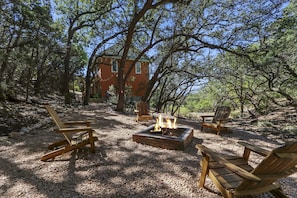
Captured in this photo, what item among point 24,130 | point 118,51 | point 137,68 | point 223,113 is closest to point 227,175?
point 223,113

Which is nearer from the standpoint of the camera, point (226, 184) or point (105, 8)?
point (226, 184)

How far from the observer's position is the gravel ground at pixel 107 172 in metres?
2.06

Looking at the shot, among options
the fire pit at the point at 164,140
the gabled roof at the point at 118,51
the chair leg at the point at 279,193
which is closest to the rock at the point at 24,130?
the fire pit at the point at 164,140

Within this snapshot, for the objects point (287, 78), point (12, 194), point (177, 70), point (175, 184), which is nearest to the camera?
point (12, 194)

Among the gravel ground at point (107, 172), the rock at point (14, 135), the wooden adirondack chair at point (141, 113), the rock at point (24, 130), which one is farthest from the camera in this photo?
the wooden adirondack chair at point (141, 113)

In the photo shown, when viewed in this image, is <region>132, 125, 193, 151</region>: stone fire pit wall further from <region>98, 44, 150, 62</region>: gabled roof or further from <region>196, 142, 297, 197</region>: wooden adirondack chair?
<region>98, 44, 150, 62</region>: gabled roof

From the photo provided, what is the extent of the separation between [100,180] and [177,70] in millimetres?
8511

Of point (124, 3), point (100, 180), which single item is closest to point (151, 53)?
point (124, 3)

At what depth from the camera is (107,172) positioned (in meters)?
2.50

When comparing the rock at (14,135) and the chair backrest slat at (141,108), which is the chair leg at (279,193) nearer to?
the chair backrest slat at (141,108)

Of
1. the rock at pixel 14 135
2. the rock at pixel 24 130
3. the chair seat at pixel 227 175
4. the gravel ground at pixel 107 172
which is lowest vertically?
the gravel ground at pixel 107 172

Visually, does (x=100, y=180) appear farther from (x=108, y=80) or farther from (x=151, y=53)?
(x=108, y=80)

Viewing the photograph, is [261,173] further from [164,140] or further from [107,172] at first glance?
[164,140]

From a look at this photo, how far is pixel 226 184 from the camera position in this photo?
1.81m
